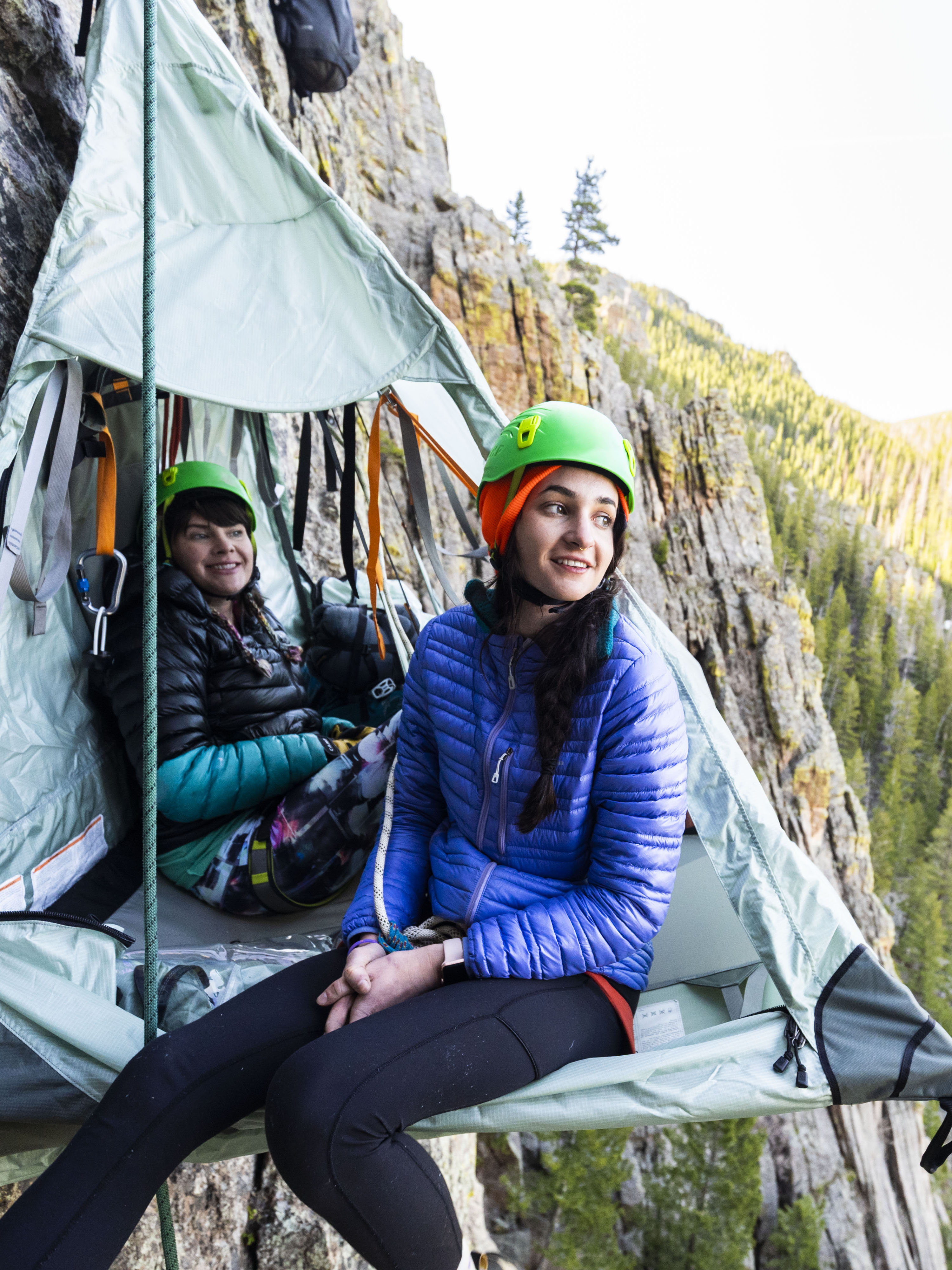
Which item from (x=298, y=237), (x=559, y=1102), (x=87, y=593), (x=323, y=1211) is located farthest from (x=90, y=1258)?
(x=298, y=237)

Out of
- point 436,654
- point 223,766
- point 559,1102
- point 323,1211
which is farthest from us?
point 223,766

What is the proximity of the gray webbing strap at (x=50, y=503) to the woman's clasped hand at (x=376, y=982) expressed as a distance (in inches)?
53.6

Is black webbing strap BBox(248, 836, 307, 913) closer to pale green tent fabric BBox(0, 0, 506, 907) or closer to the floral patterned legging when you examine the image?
the floral patterned legging

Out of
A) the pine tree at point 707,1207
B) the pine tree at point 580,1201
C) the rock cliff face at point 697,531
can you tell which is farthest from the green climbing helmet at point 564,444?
the pine tree at point 707,1207

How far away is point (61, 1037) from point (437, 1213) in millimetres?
903

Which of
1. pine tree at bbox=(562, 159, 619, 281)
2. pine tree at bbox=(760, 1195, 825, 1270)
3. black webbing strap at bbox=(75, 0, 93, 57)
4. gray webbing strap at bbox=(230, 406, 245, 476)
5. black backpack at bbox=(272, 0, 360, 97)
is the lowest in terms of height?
pine tree at bbox=(760, 1195, 825, 1270)

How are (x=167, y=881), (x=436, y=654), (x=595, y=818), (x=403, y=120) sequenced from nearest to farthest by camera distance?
(x=595, y=818), (x=436, y=654), (x=167, y=881), (x=403, y=120)

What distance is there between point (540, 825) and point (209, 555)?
5.24 ft

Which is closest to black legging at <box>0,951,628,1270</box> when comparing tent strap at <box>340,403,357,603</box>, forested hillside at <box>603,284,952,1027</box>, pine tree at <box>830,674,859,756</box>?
tent strap at <box>340,403,357,603</box>

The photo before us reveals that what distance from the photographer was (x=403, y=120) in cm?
2216

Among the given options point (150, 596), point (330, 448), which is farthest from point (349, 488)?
point (150, 596)

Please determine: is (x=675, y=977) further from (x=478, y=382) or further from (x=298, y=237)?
(x=298, y=237)

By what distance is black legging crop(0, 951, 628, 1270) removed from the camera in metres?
1.33

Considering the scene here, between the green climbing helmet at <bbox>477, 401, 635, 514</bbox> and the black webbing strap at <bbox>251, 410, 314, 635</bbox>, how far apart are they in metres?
2.38
